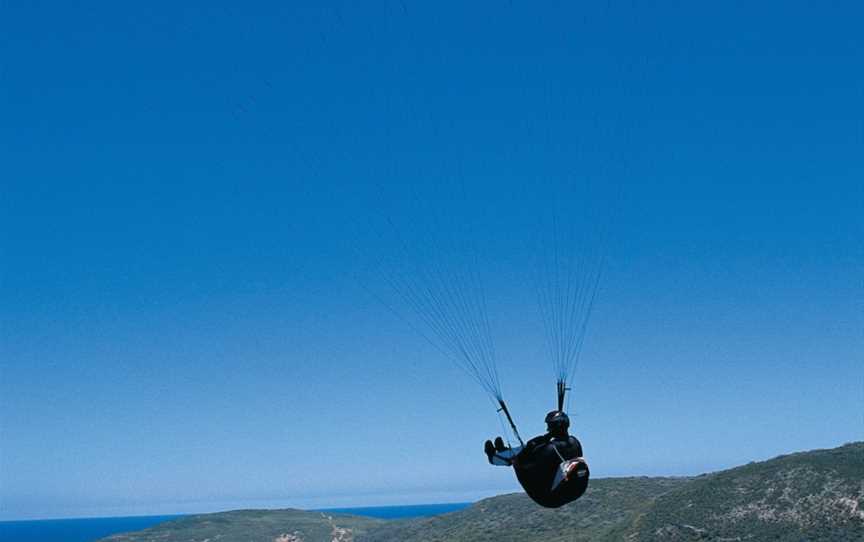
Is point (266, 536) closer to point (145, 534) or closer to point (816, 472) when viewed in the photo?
point (145, 534)

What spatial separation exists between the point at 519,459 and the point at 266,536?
133 meters

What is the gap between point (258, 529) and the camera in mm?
152125

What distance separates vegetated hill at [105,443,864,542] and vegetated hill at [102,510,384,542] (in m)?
21.2

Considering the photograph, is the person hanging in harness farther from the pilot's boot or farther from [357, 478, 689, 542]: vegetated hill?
[357, 478, 689, 542]: vegetated hill

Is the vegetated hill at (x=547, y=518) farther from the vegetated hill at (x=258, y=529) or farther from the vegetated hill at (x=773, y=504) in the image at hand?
the vegetated hill at (x=258, y=529)

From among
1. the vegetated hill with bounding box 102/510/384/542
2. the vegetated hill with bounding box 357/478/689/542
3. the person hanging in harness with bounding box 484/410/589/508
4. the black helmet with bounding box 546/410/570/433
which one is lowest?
the person hanging in harness with bounding box 484/410/589/508

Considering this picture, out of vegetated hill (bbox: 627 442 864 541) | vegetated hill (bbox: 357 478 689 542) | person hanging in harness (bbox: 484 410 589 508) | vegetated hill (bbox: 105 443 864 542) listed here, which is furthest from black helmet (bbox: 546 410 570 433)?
vegetated hill (bbox: 357 478 689 542)

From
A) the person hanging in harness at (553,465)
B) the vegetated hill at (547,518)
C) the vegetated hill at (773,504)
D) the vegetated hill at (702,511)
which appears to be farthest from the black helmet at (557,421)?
the vegetated hill at (547,518)

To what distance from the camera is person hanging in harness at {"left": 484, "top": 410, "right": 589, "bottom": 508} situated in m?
21.7

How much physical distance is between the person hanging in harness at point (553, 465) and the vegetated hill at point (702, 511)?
1866 inches

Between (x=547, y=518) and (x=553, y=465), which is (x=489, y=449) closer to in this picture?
(x=553, y=465)

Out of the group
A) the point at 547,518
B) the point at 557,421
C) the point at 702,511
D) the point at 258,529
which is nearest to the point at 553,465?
the point at 557,421

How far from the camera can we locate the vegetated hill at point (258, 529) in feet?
464

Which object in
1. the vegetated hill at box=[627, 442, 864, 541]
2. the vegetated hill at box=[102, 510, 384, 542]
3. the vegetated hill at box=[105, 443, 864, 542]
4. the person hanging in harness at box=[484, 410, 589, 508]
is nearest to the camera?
the person hanging in harness at box=[484, 410, 589, 508]
